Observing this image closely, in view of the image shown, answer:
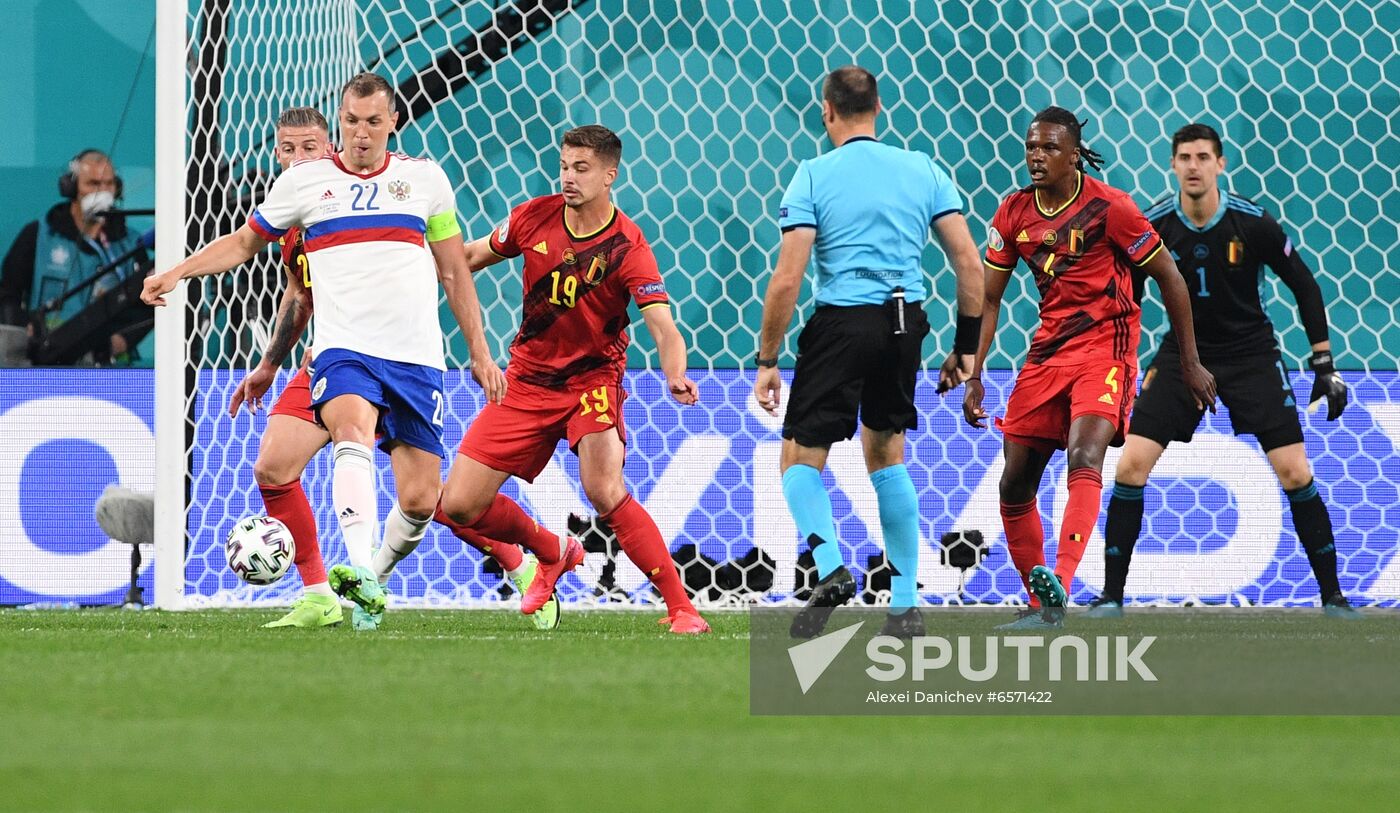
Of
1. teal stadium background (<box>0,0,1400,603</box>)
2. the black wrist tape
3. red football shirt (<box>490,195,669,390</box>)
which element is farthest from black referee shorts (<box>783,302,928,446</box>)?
teal stadium background (<box>0,0,1400,603</box>)

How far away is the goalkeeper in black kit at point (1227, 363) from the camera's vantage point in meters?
6.71

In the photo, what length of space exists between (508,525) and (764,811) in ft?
12.5

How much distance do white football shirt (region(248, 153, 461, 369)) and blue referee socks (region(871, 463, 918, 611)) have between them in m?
1.49

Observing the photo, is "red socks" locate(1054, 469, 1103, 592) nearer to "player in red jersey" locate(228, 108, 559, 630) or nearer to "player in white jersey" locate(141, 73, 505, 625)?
"player in red jersey" locate(228, 108, 559, 630)

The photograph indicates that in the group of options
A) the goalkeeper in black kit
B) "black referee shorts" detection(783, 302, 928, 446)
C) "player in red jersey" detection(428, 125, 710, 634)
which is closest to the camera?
"black referee shorts" detection(783, 302, 928, 446)

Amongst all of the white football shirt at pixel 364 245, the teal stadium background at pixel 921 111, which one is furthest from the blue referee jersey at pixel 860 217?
the teal stadium background at pixel 921 111

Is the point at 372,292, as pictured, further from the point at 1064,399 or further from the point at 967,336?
the point at 1064,399

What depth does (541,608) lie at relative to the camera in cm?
612

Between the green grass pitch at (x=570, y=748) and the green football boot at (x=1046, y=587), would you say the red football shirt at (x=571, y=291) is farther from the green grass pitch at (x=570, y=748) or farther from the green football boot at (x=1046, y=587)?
the green grass pitch at (x=570, y=748)

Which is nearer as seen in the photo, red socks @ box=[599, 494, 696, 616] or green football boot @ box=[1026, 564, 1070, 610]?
green football boot @ box=[1026, 564, 1070, 610]

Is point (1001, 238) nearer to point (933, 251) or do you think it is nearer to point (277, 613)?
point (277, 613)

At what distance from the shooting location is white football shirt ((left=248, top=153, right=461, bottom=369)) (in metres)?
5.72

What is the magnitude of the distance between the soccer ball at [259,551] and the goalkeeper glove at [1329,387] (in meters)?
3.71

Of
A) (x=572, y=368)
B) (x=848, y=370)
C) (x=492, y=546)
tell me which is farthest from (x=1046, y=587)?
(x=492, y=546)
